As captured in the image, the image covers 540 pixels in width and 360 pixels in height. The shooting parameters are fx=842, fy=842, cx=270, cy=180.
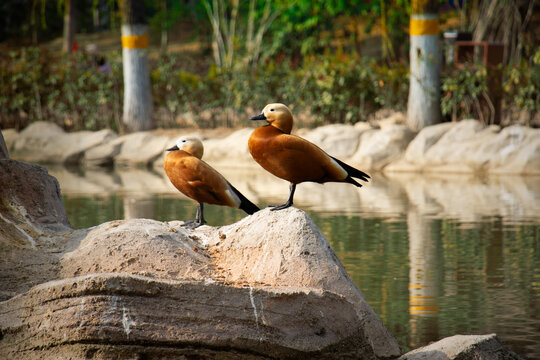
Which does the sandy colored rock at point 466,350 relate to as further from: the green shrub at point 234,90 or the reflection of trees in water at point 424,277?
the green shrub at point 234,90

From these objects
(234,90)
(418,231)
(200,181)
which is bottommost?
(418,231)

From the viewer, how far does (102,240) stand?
15.9 ft

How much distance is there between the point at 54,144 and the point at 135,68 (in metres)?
2.12

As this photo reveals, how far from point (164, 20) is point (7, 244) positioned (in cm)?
2130

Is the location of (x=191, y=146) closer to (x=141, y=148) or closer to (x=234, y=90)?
(x=141, y=148)

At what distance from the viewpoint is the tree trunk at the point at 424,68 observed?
46.6 feet

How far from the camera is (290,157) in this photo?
477cm

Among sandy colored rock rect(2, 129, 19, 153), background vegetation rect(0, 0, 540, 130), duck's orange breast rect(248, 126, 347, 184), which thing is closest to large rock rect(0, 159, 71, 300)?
duck's orange breast rect(248, 126, 347, 184)

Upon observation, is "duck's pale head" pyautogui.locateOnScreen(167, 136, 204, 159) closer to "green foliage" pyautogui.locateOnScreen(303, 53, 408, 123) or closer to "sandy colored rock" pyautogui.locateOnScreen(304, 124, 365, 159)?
"sandy colored rock" pyautogui.locateOnScreen(304, 124, 365, 159)

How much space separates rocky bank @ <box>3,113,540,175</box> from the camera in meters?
12.8

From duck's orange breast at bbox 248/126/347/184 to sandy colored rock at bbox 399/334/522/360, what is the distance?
1.13 meters

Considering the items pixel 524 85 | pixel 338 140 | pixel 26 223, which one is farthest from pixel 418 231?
pixel 524 85

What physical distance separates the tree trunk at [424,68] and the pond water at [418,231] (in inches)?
68.0

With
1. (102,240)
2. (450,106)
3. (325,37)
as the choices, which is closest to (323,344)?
(102,240)
